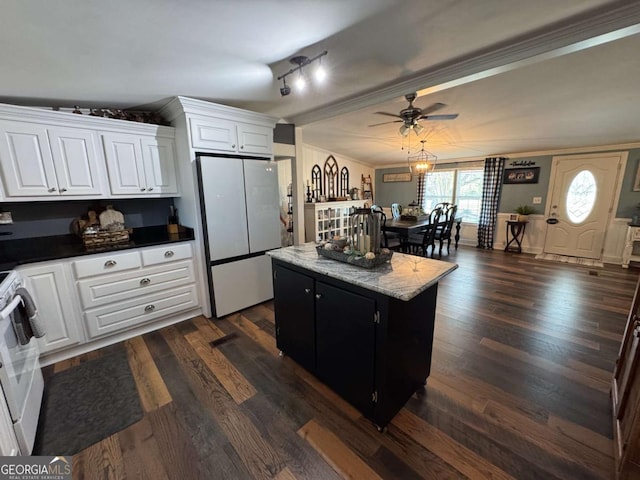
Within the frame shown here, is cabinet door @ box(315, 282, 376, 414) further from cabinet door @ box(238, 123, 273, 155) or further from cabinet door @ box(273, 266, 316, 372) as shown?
cabinet door @ box(238, 123, 273, 155)

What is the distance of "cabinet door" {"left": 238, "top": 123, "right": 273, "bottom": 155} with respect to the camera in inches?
113

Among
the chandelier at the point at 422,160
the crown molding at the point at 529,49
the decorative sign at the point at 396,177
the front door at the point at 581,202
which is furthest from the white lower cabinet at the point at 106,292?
the front door at the point at 581,202

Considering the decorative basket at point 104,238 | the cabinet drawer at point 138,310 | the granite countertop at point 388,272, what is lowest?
the cabinet drawer at point 138,310

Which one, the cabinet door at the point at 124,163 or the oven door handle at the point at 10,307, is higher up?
the cabinet door at the point at 124,163

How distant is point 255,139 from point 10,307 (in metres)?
2.40

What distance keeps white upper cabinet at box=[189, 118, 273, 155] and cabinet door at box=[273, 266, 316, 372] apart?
1.57 metres

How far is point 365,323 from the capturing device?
147 centimetres

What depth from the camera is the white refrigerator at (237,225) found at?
263cm

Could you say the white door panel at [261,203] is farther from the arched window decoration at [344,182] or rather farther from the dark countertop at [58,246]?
the arched window decoration at [344,182]

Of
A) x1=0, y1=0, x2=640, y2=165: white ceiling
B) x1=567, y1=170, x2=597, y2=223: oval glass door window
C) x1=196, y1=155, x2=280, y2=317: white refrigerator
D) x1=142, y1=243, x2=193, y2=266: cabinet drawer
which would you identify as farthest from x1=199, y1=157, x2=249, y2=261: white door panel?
x1=567, y1=170, x2=597, y2=223: oval glass door window

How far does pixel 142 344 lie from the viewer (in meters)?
2.44

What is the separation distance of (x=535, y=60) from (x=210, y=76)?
2412mm

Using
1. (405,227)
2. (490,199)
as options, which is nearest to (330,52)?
(405,227)

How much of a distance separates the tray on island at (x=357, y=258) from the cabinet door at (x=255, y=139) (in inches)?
68.7
